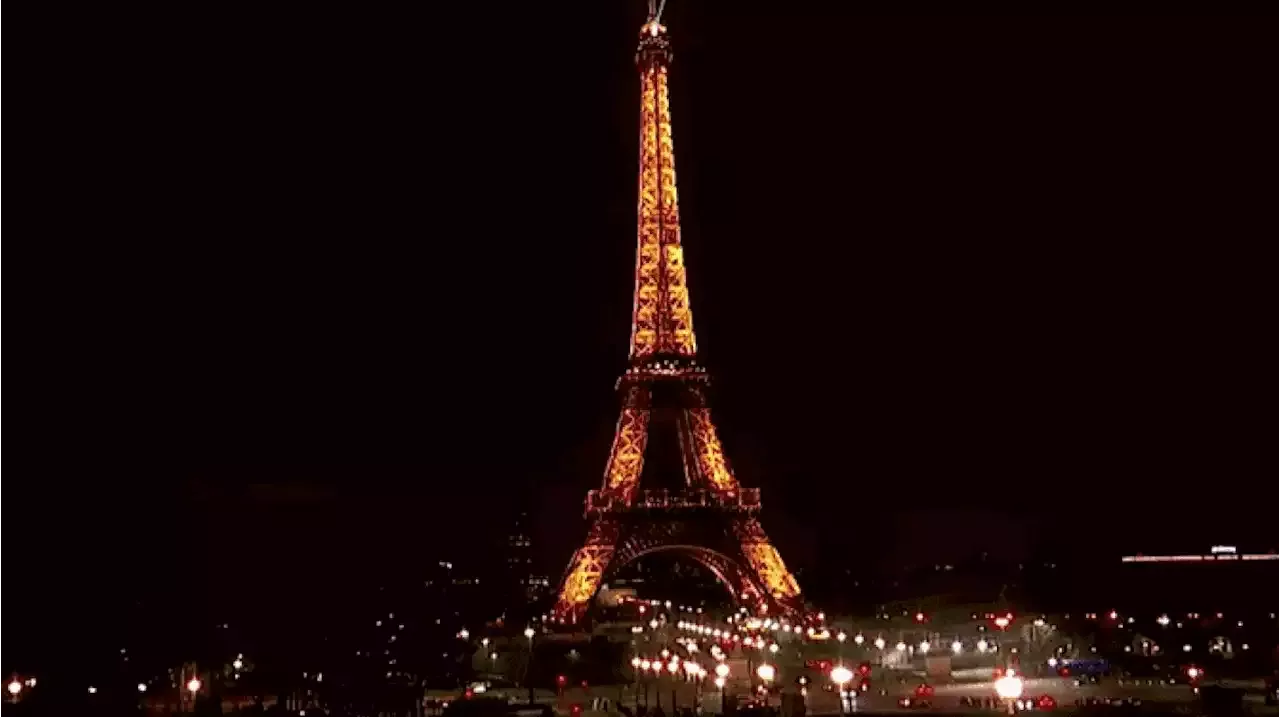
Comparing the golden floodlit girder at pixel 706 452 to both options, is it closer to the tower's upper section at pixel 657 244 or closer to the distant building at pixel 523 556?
the tower's upper section at pixel 657 244

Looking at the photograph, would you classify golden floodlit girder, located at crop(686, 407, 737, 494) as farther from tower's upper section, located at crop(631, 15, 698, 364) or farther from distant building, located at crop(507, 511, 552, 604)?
distant building, located at crop(507, 511, 552, 604)

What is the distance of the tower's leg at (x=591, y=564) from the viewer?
52688 mm

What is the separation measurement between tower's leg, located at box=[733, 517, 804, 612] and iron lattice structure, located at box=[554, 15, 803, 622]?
0.15ft

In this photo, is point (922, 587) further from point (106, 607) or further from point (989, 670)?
point (106, 607)

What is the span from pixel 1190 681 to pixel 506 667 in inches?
892

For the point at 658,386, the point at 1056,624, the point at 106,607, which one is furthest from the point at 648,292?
the point at 106,607

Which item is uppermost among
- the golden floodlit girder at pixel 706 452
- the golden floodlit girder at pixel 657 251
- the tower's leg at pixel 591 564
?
the golden floodlit girder at pixel 657 251

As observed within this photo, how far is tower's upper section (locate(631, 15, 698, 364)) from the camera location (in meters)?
54.9

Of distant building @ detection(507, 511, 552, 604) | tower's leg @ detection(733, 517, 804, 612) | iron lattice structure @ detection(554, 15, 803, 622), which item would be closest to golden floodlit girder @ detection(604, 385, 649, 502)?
iron lattice structure @ detection(554, 15, 803, 622)

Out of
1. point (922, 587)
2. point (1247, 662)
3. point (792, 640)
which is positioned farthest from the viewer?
point (922, 587)

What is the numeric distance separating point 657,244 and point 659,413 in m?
6.42

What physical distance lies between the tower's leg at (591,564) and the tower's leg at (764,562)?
4.75 metres

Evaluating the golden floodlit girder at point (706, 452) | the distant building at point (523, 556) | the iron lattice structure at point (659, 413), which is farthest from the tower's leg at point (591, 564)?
the distant building at point (523, 556)

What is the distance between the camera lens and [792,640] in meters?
48.6
